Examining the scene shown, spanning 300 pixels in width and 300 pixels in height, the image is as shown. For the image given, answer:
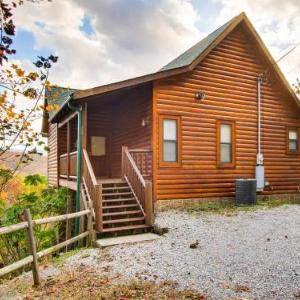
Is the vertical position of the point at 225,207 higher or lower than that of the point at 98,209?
lower

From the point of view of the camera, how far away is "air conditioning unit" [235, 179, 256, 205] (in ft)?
38.7

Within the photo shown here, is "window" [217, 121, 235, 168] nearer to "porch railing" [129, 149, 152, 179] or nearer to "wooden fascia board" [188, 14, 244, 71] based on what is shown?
"wooden fascia board" [188, 14, 244, 71]

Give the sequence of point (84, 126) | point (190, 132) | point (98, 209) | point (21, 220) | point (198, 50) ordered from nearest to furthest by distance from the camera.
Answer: point (98, 209) → point (21, 220) → point (84, 126) → point (190, 132) → point (198, 50)

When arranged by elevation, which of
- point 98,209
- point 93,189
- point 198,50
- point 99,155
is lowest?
point 98,209

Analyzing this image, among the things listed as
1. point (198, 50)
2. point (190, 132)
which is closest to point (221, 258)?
point (190, 132)

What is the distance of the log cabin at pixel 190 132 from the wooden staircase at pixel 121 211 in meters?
0.03

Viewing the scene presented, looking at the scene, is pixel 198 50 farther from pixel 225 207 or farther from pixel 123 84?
pixel 225 207

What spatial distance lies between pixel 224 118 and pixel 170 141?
2640 mm

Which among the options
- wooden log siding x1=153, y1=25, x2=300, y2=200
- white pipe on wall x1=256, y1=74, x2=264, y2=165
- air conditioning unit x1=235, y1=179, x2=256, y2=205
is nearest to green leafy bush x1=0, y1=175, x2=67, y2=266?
wooden log siding x1=153, y1=25, x2=300, y2=200

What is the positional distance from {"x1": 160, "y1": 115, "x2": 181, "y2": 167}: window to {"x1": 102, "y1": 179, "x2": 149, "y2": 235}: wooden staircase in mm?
1779

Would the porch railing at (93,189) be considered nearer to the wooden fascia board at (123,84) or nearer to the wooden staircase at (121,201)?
the wooden staircase at (121,201)

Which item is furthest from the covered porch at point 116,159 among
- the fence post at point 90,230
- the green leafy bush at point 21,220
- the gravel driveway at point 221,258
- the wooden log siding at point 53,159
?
the wooden log siding at point 53,159

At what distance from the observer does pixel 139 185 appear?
921cm

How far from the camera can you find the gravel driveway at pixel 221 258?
15.4 ft
